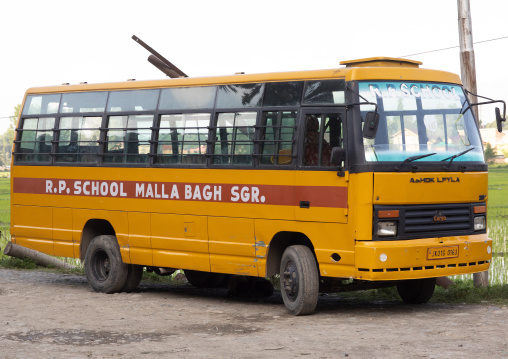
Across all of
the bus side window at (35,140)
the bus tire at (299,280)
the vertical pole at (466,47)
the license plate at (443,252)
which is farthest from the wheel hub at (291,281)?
the bus side window at (35,140)

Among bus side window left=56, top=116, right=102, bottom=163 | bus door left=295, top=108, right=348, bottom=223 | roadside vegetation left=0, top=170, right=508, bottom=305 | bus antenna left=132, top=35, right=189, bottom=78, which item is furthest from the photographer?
bus antenna left=132, top=35, right=189, bottom=78

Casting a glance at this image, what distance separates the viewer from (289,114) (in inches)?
468

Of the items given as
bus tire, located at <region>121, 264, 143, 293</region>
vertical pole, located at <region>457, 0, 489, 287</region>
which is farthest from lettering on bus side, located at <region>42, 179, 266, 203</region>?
vertical pole, located at <region>457, 0, 489, 287</region>


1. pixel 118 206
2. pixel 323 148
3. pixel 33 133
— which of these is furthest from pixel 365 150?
pixel 33 133

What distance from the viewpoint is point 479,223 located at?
1174 centimetres

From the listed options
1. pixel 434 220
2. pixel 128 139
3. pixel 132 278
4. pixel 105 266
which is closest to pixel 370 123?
pixel 434 220

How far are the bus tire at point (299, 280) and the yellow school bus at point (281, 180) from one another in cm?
2

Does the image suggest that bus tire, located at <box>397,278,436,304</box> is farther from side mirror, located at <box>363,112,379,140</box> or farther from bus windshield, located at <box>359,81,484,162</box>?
side mirror, located at <box>363,112,379,140</box>

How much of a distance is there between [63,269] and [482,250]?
9.17 metres

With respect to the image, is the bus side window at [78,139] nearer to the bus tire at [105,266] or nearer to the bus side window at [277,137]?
the bus tire at [105,266]

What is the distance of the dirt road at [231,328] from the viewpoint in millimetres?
9102

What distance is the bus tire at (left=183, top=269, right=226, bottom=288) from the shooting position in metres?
15.2

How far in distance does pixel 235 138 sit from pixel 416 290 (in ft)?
9.97

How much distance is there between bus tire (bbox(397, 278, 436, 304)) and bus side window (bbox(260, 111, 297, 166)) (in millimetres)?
2207
